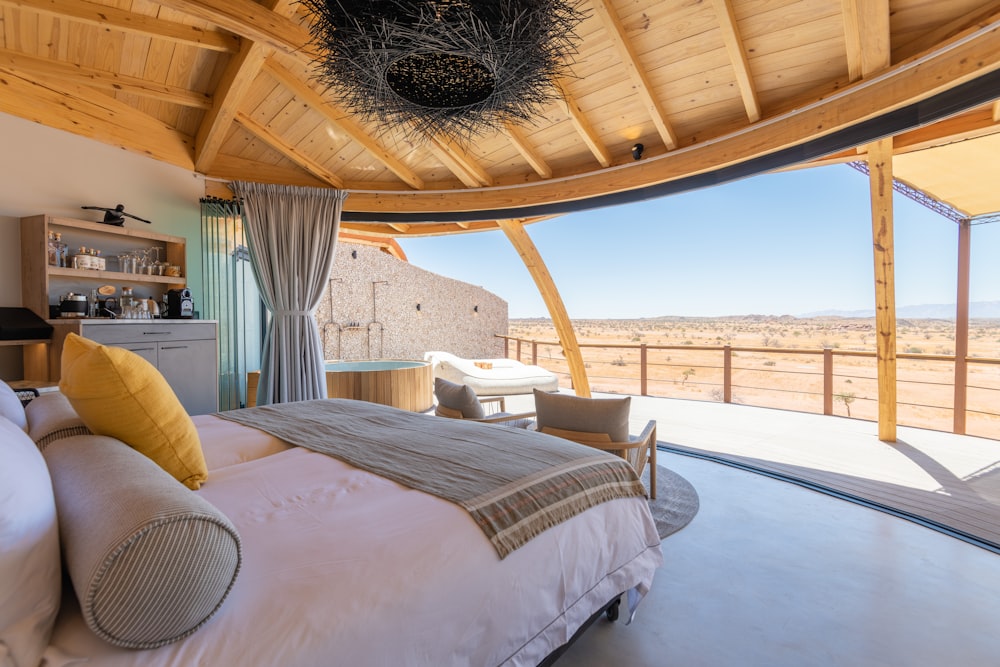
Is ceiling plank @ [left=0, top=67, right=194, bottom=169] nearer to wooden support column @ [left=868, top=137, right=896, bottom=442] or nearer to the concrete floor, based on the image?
the concrete floor

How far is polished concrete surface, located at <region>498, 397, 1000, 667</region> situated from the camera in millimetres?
1598

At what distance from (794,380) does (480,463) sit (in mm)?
15058

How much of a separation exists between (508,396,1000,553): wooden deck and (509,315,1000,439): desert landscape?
1.06m

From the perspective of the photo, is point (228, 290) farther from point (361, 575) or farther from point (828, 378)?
point (828, 378)

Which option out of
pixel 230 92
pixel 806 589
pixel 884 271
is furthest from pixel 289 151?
pixel 884 271

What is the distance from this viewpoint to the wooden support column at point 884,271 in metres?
3.36

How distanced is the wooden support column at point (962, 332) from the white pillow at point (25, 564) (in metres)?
6.22

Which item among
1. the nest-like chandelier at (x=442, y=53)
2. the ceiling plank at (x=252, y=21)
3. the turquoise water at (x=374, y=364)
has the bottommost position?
the turquoise water at (x=374, y=364)

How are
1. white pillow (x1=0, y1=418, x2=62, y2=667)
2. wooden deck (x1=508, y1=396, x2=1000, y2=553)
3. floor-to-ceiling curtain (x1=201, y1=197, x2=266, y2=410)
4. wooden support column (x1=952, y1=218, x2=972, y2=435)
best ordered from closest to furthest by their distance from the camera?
white pillow (x1=0, y1=418, x2=62, y2=667) → wooden deck (x1=508, y1=396, x2=1000, y2=553) → floor-to-ceiling curtain (x1=201, y1=197, x2=266, y2=410) → wooden support column (x1=952, y1=218, x2=972, y2=435)

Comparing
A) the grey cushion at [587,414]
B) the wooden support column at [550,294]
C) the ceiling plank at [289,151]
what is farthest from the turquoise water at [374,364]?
the grey cushion at [587,414]

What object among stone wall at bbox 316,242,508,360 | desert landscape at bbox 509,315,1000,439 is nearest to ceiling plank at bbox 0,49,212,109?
stone wall at bbox 316,242,508,360

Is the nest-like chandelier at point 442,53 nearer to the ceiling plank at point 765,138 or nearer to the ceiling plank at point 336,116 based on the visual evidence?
the ceiling plank at point 336,116

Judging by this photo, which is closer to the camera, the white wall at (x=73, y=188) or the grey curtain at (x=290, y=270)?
the white wall at (x=73, y=188)

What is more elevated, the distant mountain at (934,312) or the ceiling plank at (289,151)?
the ceiling plank at (289,151)
